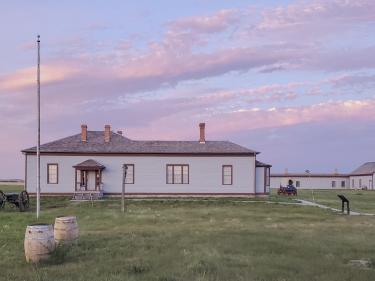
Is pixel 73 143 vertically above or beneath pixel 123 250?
above

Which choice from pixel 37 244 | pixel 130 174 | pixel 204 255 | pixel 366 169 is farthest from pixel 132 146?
pixel 366 169

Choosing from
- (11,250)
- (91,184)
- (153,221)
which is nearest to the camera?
(11,250)

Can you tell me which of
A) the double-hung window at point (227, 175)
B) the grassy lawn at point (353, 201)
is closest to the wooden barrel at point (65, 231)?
the grassy lawn at point (353, 201)

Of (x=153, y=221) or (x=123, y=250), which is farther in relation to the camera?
(x=153, y=221)

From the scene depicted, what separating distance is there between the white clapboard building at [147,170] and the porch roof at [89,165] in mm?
162

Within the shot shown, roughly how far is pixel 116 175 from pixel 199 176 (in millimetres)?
6162

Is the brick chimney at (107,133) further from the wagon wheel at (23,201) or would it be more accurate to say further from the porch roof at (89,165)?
the wagon wheel at (23,201)

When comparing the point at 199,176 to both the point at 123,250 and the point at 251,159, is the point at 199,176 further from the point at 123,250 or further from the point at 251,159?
the point at 123,250

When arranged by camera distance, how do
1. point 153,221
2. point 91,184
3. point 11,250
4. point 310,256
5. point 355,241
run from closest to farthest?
point 310,256 → point 11,250 → point 355,241 → point 153,221 → point 91,184

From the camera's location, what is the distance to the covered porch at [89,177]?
42219 millimetres

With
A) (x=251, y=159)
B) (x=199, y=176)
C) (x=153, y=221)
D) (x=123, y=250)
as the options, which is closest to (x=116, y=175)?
(x=199, y=176)

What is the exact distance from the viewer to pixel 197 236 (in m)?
16.5

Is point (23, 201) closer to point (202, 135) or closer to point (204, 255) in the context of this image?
point (202, 135)

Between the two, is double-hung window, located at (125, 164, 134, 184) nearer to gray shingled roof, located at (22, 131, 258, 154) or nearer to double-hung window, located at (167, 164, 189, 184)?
gray shingled roof, located at (22, 131, 258, 154)
